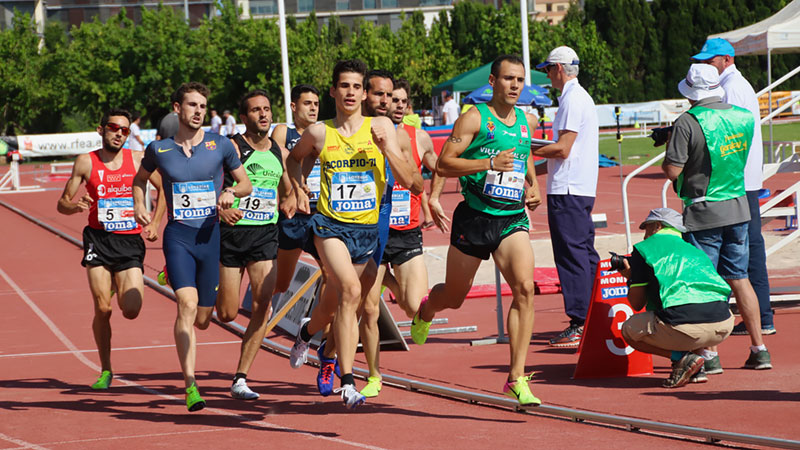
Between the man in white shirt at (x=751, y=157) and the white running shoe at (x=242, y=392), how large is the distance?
13.3 feet

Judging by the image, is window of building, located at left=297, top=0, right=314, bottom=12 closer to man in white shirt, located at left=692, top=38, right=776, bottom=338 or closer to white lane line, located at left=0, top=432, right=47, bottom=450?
man in white shirt, located at left=692, top=38, right=776, bottom=338

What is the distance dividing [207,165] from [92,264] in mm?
1654

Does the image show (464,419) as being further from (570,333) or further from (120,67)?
(120,67)

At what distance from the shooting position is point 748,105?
9016mm

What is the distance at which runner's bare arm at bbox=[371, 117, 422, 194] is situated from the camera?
6977 millimetres

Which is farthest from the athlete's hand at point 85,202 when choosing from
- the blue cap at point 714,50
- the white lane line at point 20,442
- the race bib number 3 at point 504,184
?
the blue cap at point 714,50

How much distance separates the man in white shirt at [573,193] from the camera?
9141mm

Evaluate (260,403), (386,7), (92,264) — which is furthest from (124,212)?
(386,7)

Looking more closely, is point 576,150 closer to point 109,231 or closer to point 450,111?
point 109,231

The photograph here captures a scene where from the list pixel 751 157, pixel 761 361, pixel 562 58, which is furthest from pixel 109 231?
pixel 751 157

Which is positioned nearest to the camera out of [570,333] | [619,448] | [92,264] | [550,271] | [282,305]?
[619,448]

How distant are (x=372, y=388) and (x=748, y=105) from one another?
13.2 ft

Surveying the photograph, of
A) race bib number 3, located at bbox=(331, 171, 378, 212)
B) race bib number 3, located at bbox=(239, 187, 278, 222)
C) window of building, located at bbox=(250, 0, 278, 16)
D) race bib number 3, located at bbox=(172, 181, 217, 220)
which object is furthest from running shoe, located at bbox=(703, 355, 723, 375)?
window of building, located at bbox=(250, 0, 278, 16)

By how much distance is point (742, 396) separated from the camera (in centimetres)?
707
